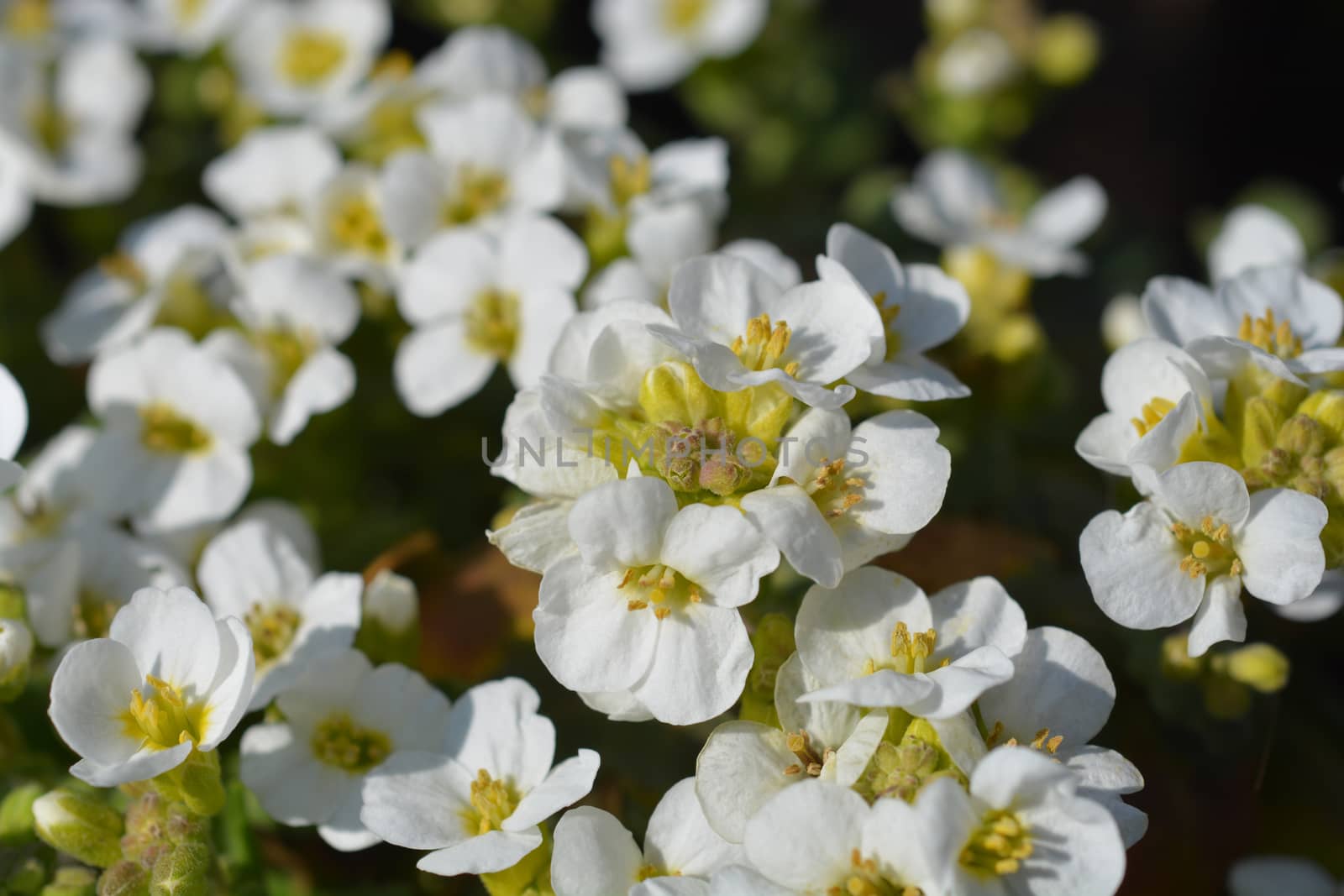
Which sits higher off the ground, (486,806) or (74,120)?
(74,120)

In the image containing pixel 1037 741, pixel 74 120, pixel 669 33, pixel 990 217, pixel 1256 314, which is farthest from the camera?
pixel 669 33

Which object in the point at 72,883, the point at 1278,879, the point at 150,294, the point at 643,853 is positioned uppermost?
the point at 150,294

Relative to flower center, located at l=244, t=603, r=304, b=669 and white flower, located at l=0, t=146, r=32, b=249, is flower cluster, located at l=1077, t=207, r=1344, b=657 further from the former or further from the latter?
white flower, located at l=0, t=146, r=32, b=249

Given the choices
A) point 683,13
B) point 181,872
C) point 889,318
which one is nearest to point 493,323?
point 889,318

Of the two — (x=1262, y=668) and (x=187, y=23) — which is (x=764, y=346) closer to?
(x=1262, y=668)

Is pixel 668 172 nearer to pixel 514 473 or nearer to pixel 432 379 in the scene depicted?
pixel 432 379

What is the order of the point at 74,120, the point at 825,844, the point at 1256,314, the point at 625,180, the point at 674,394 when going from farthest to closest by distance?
the point at 74,120
the point at 625,180
the point at 1256,314
the point at 674,394
the point at 825,844

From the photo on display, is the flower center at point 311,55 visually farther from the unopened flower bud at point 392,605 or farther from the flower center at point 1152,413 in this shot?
the flower center at point 1152,413
